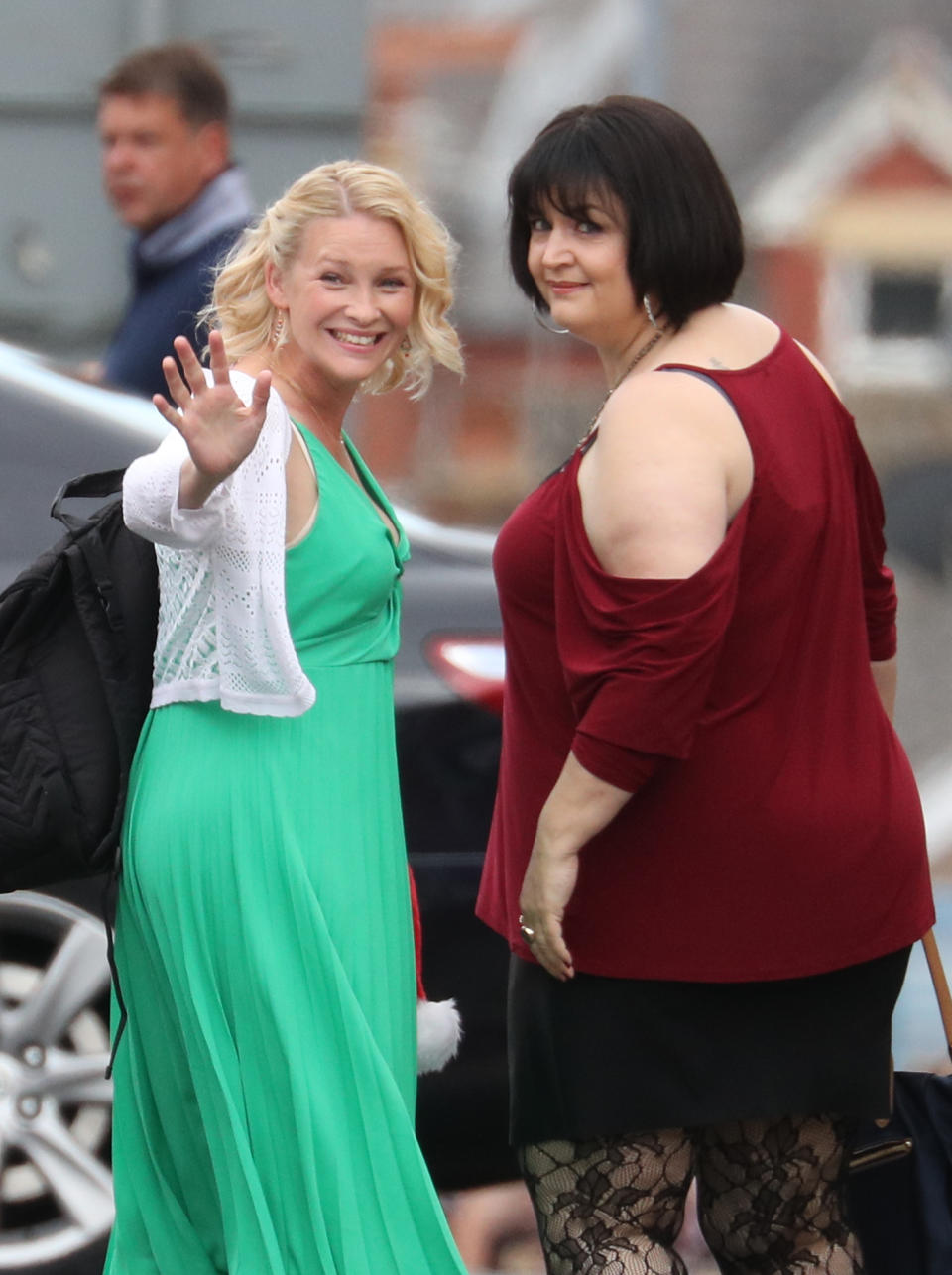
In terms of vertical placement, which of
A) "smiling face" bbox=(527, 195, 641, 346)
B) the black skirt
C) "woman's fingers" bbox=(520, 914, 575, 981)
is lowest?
the black skirt

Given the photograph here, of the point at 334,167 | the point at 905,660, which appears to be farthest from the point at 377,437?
the point at 334,167

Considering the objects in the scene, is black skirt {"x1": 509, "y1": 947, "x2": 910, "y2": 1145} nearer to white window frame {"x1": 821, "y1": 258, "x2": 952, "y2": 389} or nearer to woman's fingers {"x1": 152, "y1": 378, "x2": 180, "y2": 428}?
woman's fingers {"x1": 152, "y1": 378, "x2": 180, "y2": 428}

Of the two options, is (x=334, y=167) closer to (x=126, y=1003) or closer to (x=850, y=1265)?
(x=126, y=1003)

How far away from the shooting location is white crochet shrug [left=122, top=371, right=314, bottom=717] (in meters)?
2.71

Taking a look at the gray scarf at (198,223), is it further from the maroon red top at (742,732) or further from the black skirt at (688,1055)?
the black skirt at (688,1055)

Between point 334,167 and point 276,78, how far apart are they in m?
4.57

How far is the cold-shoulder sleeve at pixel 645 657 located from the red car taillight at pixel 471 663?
1.21 m

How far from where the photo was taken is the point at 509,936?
9.75ft

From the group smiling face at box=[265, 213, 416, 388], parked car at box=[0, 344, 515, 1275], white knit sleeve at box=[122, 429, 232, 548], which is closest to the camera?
white knit sleeve at box=[122, 429, 232, 548]

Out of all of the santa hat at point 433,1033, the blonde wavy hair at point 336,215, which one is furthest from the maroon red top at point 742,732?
the blonde wavy hair at point 336,215

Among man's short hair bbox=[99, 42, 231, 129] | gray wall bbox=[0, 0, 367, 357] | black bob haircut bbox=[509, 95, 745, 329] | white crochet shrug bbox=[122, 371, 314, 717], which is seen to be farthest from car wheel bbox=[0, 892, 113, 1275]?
gray wall bbox=[0, 0, 367, 357]

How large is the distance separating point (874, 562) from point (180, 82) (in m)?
3.10

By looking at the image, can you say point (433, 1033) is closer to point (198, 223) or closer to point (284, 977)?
point (284, 977)

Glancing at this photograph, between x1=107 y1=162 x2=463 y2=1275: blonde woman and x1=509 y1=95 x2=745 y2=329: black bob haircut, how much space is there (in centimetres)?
29
